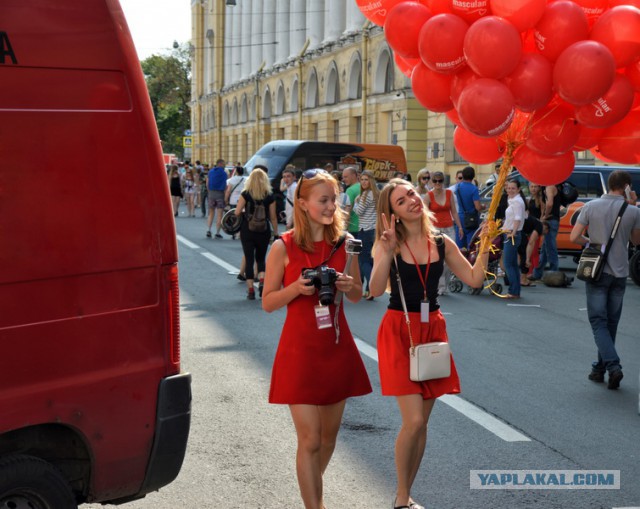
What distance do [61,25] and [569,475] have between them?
3.70m

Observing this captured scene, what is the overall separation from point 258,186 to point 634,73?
7.00 m

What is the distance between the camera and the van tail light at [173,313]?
13.5ft

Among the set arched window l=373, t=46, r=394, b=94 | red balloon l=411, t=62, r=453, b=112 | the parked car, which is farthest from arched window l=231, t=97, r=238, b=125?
red balloon l=411, t=62, r=453, b=112

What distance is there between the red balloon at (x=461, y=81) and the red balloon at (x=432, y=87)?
0.27 ft

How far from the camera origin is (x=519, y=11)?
6266mm

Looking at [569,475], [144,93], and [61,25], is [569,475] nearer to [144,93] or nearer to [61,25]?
[144,93]

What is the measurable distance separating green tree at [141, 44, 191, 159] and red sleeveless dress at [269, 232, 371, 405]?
96.9m

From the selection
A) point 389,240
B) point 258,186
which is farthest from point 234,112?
point 389,240

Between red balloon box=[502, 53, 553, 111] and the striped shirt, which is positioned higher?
red balloon box=[502, 53, 553, 111]

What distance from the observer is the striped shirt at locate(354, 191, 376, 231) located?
13.5m

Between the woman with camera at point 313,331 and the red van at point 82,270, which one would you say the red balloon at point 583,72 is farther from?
the red van at point 82,270

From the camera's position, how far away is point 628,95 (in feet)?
21.9

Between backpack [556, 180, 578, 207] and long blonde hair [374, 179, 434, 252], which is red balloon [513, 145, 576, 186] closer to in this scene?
long blonde hair [374, 179, 434, 252]

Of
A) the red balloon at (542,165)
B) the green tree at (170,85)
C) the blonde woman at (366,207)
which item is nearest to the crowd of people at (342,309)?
the red balloon at (542,165)
